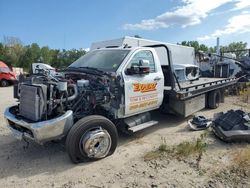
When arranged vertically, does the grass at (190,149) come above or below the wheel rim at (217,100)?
below

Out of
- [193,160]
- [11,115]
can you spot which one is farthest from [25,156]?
[193,160]

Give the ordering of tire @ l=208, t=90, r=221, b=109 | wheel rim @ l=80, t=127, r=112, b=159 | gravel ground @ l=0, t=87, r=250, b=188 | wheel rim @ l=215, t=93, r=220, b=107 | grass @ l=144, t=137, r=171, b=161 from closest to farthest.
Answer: gravel ground @ l=0, t=87, r=250, b=188 < wheel rim @ l=80, t=127, r=112, b=159 < grass @ l=144, t=137, r=171, b=161 < tire @ l=208, t=90, r=221, b=109 < wheel rim @ l=215, t=93, r=220, b=107

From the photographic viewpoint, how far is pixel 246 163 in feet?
15.4

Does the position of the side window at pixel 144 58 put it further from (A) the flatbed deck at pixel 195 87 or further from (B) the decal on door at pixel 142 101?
(A) the flatbed deck at pixel 195 87

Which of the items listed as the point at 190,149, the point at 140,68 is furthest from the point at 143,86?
the point at 190,149

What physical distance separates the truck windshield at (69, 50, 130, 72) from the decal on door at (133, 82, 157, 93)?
59 cm

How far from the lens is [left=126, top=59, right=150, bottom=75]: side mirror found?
18.7 ft

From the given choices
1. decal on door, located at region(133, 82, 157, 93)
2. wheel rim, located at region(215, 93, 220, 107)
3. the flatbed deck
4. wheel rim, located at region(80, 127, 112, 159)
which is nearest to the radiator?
wheel rim, located at region(80, 127, 112, 159)

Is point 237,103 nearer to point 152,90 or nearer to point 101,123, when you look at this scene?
point 152,90

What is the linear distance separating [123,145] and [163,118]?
2.74 m

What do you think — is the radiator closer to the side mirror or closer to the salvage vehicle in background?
the salvage vehicle in background

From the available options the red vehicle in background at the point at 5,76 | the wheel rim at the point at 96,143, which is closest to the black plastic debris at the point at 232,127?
the wheel rim at the point at 96,143

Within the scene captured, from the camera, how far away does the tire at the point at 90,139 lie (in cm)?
466

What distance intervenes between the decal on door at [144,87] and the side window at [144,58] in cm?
40
